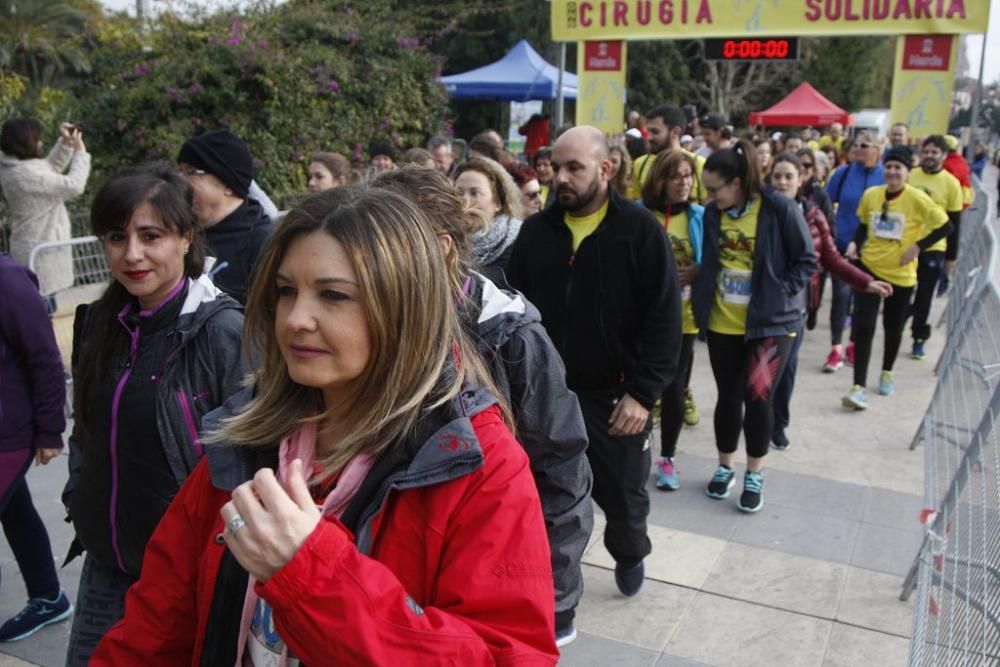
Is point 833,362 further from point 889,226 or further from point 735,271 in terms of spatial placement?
point 735,271

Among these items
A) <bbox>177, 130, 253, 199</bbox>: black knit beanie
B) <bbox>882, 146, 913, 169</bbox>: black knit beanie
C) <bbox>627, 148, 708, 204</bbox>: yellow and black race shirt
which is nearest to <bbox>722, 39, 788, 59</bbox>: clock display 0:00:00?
<bbox>882, 146, 913, 169</bbox>: black knit beanie

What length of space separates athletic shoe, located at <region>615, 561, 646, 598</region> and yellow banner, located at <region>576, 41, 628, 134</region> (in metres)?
9.58

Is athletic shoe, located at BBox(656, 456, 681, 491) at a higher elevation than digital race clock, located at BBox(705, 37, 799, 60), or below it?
below

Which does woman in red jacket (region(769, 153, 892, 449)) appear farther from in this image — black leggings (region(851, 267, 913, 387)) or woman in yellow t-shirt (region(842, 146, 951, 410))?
woman in yellow t-shirt (region(842, 146, 951, 410))

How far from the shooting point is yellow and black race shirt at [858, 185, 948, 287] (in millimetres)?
6977

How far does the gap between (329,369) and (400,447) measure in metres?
0.18

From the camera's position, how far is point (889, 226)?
23.1ft

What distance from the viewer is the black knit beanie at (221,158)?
3.57 metres

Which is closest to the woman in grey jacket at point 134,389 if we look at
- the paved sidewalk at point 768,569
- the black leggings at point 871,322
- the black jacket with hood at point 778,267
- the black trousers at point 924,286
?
the paved sidewalk at point 768,569

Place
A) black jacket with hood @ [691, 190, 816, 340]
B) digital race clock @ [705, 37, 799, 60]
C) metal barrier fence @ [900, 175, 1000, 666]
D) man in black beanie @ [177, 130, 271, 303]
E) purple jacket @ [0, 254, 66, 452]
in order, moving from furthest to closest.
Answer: digital race clock @ [705, 37, 799, 60], black jacket with hood @ [691, 190, 816, 340], man in black beanie @ [177, 130, 271, 303], purple jacket @ [0, 254, 66, 452], metal barrier fence @ [900, 175, 1000, 666]

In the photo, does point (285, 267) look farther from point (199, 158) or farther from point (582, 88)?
point (582, 88)

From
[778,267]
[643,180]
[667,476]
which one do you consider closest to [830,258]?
[778,267]

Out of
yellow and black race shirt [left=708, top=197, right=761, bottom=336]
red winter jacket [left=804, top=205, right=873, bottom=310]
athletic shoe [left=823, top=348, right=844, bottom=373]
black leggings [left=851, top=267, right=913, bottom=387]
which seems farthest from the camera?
athletic shoe [left=823, top=348, right=844, bottom=373]

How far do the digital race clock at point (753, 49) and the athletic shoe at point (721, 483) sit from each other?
28.6 ft
